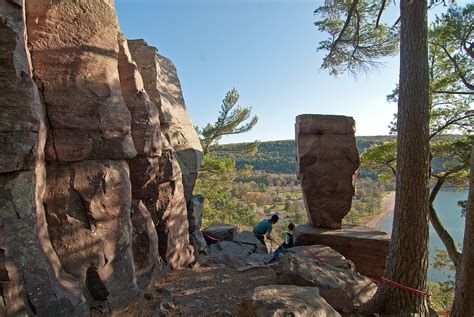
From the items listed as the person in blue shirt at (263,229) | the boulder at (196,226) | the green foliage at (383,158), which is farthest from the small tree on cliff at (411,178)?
the green foliage at (383,158)

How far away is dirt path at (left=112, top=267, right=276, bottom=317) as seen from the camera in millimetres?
3836

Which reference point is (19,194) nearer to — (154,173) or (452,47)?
(154,173)

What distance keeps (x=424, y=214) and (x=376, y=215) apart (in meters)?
45.9

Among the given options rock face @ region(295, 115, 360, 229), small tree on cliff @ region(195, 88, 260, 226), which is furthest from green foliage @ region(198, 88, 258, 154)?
rock face @ region(295, 115, 360, 229)

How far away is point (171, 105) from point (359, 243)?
219 inches

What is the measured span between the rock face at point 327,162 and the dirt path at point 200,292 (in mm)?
2524

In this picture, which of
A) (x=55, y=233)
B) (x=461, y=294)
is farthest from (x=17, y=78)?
(x=461, y=294)

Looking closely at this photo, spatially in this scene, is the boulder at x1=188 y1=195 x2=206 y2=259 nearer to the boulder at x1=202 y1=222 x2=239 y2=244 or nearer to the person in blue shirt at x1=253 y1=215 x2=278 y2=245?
the boulder at x1=202 y1=222 x2=239 y2=244

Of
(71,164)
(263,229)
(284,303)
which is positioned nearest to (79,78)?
(71,164)

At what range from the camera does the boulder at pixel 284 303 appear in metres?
2.71

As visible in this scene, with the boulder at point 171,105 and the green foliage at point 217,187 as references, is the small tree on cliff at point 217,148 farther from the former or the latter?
Result: the boulder at point 171,105

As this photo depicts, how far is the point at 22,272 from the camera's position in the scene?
283 centimetres

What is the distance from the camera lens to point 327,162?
24.5 feet

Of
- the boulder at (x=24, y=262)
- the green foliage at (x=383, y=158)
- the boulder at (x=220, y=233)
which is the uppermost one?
the green foliage at (x=383, y=158)
